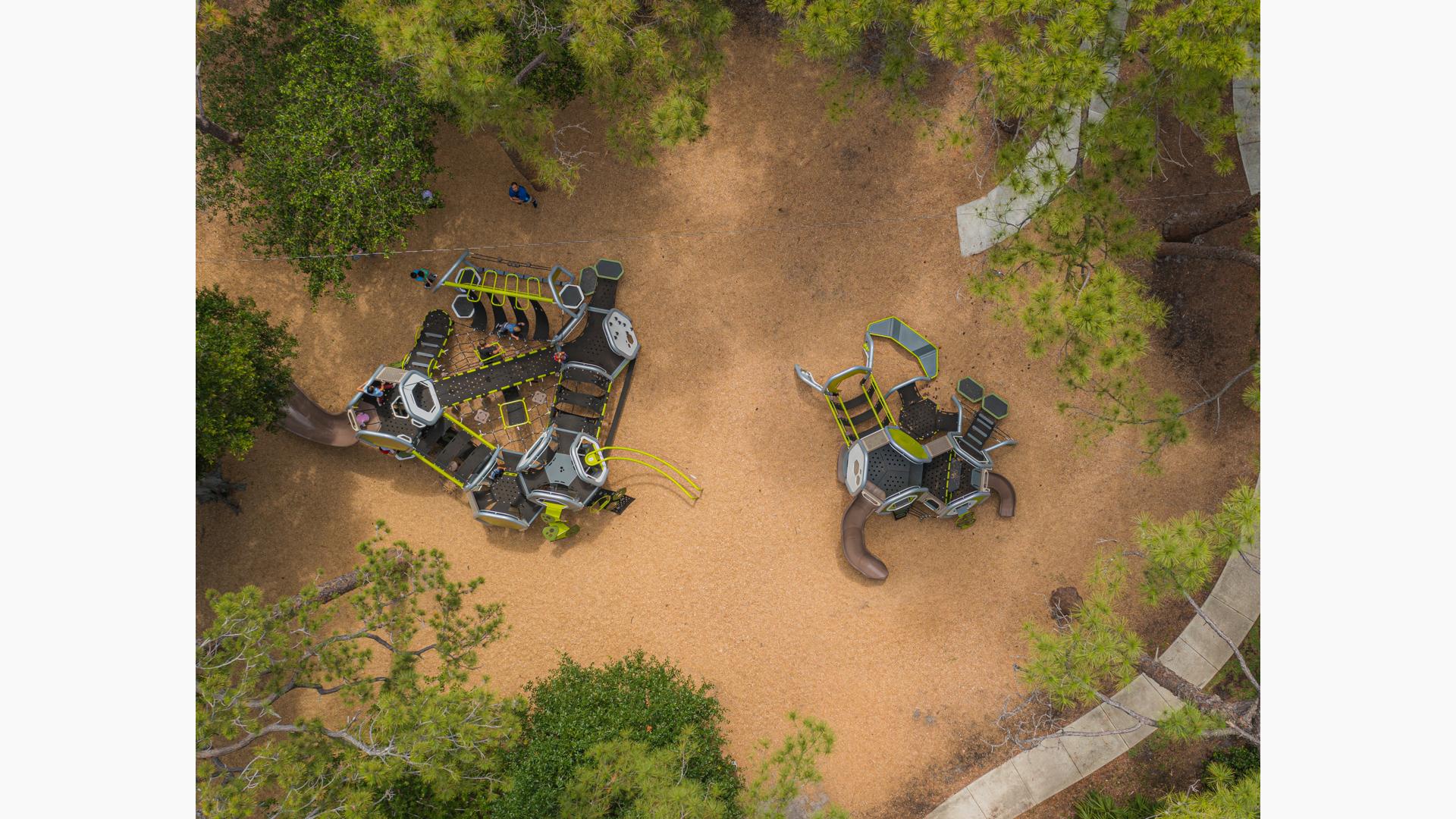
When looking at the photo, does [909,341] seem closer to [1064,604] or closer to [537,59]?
[1064,604]

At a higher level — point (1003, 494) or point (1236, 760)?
point (1003, 494)

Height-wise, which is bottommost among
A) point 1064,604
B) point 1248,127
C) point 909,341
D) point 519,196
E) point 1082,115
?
point 1064,604

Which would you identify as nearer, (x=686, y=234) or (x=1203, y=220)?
(x=1203, y=220)

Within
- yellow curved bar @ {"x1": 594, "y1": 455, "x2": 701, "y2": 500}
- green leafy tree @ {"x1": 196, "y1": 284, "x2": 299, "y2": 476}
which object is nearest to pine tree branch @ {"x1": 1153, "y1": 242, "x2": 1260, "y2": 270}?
yellow curved bar @ {"x1": 594, "y1": 455, "x2": 701, "y2": 500}

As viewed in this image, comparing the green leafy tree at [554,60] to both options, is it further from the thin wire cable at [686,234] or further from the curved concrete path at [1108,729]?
the curved concrete path at [1108,729]

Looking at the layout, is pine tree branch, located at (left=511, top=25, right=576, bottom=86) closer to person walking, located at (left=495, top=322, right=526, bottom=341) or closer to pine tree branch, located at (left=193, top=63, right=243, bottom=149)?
person walking, located at (left=495, top=322, right=526, bottom=341)

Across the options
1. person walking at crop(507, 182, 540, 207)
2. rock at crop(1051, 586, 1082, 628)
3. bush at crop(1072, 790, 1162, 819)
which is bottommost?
bush at crop(1072, 790, 1162, 819)

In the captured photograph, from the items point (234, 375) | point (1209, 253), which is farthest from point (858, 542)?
point (234, 375)
